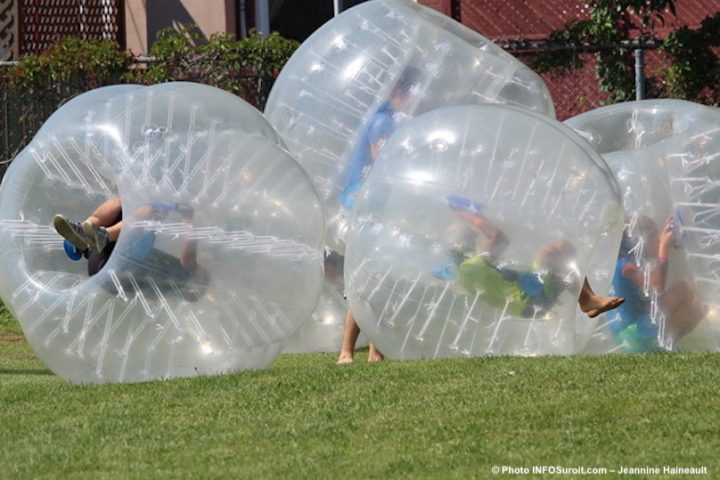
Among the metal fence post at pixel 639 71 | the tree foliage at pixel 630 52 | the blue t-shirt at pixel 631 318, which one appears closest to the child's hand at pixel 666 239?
the blue t-shirt at pixel 631 318

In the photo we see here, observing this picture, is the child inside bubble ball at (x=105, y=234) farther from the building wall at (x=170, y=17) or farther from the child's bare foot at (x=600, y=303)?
the building wall at (x=170, y=17)

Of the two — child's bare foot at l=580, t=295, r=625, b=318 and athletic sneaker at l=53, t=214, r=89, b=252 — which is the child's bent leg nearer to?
athletic sneaker at l=53, t=214, r=89, b=252

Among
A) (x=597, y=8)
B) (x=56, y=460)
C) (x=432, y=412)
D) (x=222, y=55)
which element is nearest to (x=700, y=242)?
(x=432, y=412)

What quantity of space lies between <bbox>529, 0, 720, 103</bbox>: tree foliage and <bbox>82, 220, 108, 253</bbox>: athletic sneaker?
6937 millimetres

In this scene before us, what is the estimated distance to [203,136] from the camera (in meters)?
8.03

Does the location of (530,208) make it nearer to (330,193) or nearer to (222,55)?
(330,193)

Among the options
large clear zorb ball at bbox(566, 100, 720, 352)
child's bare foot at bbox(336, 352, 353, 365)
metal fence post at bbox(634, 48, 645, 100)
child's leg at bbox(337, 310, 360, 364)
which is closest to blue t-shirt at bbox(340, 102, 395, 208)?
child's leg at bbox(337, 310, 360, 364)

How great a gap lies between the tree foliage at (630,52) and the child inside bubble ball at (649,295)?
206 inches

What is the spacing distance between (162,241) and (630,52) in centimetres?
738

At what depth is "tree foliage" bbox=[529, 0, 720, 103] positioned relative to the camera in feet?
45.2

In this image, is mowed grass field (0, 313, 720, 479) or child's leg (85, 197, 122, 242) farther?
child's leg (85, 197, 122, 242)

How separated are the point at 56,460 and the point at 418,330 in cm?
256

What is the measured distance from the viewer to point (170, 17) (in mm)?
17672

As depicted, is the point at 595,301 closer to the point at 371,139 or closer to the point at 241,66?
the point at 371,139
